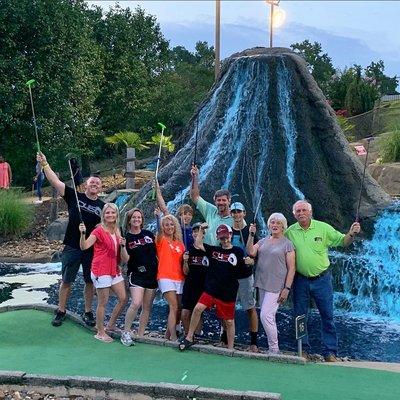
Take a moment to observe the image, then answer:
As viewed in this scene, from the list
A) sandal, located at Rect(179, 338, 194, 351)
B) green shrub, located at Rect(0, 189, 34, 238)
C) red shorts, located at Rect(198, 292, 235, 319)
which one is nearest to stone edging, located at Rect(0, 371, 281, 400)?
sandal, located at Rect(179, 338, 194, 351)

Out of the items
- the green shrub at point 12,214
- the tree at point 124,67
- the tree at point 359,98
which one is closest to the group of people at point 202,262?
the green shrub at point 12,214

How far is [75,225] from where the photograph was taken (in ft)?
21.7

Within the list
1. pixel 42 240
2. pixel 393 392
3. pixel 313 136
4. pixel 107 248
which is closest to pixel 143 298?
pixel 107 248

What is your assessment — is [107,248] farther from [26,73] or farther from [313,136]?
[26,73]

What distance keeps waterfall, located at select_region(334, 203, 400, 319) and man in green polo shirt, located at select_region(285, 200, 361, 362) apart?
3.87m

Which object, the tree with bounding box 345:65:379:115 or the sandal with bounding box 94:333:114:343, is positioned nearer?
the sandal with bounding box 94:333:114:343

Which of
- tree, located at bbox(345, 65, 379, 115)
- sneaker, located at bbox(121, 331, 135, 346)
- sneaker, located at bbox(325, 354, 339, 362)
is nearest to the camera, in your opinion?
sneaker, located at bbox(121, 331, 135, 346)

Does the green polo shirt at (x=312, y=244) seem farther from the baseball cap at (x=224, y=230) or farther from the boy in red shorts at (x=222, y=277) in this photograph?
the baseball cap at (x=224, y=230)

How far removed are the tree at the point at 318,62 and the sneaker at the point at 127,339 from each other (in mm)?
38362

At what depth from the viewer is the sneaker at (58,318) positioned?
671 cm

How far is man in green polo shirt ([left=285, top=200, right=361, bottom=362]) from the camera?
21.0 ft

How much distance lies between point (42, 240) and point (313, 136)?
8.39 meters

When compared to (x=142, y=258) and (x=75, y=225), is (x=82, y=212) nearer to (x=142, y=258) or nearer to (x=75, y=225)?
(x=75, y=225)

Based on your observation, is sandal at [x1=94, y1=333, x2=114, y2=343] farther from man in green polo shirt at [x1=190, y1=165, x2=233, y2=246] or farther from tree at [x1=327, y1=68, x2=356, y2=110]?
tree at [x1=327, y1=68, x2=356, y2=110]
